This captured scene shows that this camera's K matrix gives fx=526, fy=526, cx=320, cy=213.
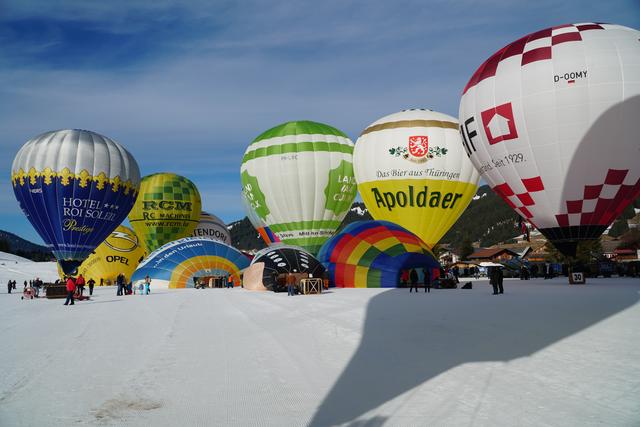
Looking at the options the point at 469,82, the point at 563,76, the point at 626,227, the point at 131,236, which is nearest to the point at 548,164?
the point at 563,76

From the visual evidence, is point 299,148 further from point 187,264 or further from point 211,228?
point 211,228

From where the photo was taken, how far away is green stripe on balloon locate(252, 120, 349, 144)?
3272 centimetres

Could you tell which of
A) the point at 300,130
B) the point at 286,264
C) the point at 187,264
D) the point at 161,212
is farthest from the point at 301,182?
the point at 161,212

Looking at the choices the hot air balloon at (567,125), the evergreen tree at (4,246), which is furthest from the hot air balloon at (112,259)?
the evergreen tree at (4,246)

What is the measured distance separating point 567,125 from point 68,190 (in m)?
25.5

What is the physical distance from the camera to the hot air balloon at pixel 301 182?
104ft

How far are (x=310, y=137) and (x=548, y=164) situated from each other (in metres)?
15.8

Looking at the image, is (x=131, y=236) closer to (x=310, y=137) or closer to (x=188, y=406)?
(x=310, y=137)

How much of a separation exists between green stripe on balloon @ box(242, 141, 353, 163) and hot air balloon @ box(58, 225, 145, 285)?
18.2 m

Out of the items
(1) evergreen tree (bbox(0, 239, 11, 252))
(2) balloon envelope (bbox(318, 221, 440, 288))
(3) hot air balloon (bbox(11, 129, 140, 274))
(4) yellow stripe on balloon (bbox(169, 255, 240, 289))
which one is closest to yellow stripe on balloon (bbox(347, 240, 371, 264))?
(2) balloon envelope (bbox(318, 221, 440, 288))

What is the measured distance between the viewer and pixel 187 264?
A: 3203 cm

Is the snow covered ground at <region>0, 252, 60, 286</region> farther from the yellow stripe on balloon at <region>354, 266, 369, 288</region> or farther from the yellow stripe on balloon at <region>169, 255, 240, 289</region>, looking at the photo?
the yellow stripe on balloon at <region>354, 266, 369, 288</region>

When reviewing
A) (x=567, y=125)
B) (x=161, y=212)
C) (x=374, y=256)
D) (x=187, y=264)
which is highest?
(x=567, y=125)

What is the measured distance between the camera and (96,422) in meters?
4.48
